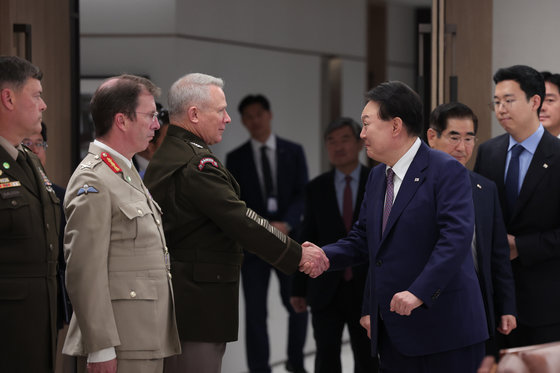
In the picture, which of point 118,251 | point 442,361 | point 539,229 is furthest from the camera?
point 539,229

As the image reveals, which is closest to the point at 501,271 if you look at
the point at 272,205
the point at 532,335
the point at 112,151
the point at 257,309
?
the point at 532,335

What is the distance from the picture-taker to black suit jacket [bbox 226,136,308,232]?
625 centimetres

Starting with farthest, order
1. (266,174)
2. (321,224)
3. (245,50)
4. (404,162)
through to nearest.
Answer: (245,50) < (266,174) < (321,224) < (404,162)

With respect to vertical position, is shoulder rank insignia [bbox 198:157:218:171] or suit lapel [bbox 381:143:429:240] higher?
shoulder rank insignia [bbox 198:157:218:171]

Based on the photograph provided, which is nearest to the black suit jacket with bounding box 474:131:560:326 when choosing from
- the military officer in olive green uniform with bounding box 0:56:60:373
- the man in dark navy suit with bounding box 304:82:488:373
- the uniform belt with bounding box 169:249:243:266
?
the man in dark navy suit with bounding box 304:82:488:373

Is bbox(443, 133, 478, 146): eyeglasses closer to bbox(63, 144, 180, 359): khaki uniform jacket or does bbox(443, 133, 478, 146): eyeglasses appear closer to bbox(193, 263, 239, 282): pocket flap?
bbox(193, 263, 239, 282): pocket flap

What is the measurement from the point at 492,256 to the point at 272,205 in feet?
8.62

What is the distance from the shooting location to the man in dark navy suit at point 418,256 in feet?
9.91

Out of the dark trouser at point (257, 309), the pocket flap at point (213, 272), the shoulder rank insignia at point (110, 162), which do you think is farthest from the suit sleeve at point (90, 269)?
the dark trouser at point (257, 309)

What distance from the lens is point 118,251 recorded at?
9.40ft

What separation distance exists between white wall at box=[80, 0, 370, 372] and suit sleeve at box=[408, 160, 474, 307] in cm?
352

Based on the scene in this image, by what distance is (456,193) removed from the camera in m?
3.08

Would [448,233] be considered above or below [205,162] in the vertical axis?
below

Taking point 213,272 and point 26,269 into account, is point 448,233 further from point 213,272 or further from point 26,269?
point 26,269
